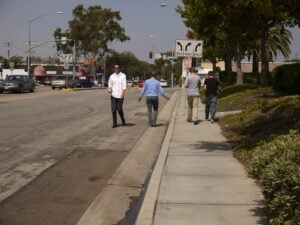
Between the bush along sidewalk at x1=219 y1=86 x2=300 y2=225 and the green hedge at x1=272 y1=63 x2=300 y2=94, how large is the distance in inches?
27.0

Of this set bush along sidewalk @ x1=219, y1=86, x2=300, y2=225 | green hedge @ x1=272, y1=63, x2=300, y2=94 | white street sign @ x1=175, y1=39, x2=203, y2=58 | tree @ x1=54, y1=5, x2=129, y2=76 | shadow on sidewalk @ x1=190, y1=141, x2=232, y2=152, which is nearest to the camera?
bush along sidewalk @ x1=219, y1=86, x2=300, y2=225

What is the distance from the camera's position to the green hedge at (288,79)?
2109 cm

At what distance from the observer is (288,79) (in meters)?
22.1

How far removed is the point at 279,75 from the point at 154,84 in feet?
29.1

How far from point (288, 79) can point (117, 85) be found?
817 centimetres

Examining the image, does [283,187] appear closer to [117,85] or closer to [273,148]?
[273,148]

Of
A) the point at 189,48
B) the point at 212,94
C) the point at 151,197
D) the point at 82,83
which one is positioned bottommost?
the point at 151,197

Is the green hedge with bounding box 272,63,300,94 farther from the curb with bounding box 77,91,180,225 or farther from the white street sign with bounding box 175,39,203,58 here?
the curb with bounding box 77,91,180,225

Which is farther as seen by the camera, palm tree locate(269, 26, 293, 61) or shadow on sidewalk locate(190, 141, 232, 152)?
palm tree locate(269, 26, 293, 61)

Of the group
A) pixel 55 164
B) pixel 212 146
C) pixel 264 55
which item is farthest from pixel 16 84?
pixel 55 164

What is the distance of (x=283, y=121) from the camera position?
12.7m

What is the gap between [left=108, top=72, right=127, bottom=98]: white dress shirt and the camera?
16775 mm

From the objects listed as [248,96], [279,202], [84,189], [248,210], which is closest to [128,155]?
[84,189]

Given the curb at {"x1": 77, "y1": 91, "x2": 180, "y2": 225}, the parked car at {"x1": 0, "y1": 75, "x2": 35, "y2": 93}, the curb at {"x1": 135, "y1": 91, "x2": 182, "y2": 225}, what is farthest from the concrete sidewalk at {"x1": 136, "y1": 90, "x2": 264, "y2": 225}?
the parked car at {"x1": 0, "y1": 75, "x2": 35, "y2": 93}
